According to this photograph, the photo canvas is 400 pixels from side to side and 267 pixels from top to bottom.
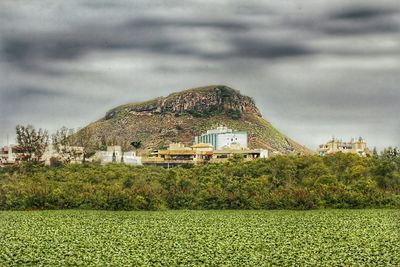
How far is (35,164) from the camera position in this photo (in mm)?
46469

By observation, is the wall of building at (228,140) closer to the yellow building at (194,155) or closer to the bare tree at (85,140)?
the yellow building at (194,155)

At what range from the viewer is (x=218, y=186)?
3819 cm

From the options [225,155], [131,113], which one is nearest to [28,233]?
[225,155]

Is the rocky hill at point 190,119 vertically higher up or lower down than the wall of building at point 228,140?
higher up

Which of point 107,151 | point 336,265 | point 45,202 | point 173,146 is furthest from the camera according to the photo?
point 173,146

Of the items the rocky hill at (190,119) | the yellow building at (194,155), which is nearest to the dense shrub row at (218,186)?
the yellow building at (194,155)

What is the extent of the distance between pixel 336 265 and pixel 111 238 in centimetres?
792

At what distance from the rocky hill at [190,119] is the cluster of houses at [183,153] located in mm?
13145

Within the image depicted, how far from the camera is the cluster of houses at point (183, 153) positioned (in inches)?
2197

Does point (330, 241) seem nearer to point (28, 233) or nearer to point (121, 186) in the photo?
point (28, 233)

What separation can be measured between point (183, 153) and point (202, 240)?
51.0 metres

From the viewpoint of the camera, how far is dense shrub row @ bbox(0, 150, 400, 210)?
116 feet

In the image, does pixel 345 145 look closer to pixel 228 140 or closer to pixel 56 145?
pixel 228 140

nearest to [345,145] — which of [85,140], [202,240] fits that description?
[85,140]
